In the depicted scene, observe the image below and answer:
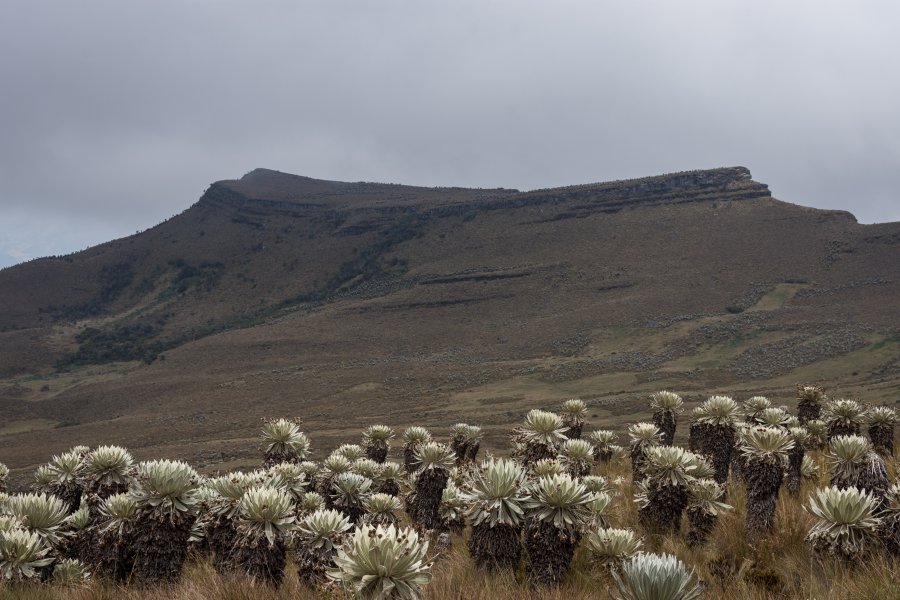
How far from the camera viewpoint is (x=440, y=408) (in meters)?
58.6

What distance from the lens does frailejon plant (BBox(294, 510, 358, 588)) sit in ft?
19.2

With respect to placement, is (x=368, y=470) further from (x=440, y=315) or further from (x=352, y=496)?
(x=440, y=315)

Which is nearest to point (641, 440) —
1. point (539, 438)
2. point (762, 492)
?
point (539, 438)

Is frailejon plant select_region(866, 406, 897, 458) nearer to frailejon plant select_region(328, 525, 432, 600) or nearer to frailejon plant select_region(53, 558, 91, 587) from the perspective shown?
frailejon plant select_region(328, 525, 432, 600)

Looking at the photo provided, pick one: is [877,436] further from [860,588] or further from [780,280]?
[780,280]

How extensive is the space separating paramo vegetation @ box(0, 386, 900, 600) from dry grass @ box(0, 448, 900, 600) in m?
0.02

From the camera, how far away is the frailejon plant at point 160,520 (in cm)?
609

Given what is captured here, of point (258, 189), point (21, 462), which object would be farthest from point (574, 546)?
point (258, 189)

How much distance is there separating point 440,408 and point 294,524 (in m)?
52.8

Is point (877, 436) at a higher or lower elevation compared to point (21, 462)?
higher

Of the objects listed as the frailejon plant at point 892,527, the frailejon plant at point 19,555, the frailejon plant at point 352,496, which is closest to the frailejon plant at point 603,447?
the frailejon plant at point 352,496

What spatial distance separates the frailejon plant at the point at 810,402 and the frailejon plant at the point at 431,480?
304 inches

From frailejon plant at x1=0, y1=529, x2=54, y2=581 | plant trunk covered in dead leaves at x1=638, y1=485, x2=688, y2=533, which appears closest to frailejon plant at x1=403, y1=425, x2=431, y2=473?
plant trunk covered in dead leaves at x1=638, y1=485, x2=688, y2=533

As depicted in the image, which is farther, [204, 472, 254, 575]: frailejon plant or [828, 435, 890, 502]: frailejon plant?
[828, 435, 890, 502]: frailejon plant
